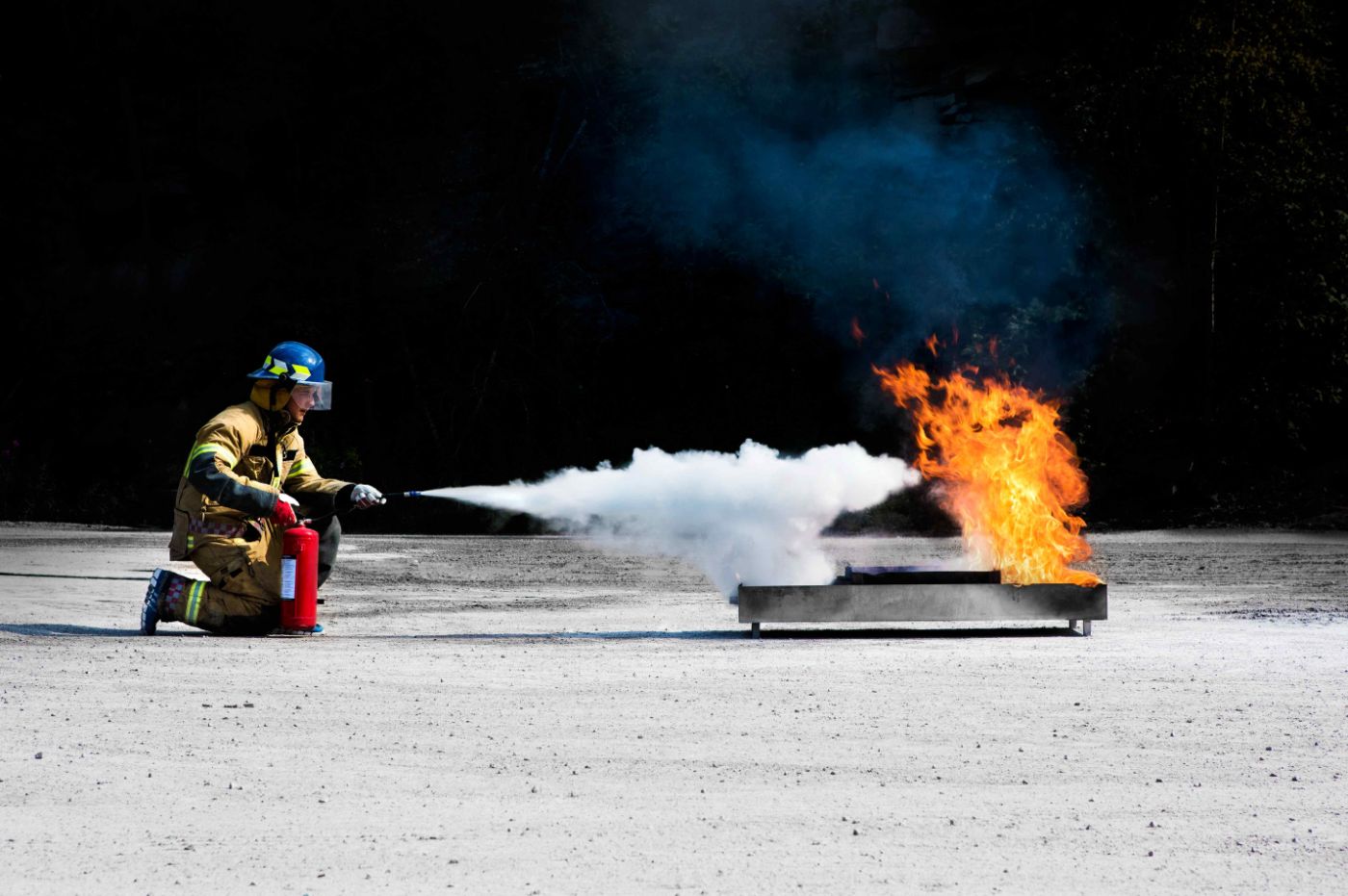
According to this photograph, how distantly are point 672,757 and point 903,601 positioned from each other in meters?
4.56

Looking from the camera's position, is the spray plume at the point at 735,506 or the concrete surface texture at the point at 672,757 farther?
the spray plume at the point at 735,506

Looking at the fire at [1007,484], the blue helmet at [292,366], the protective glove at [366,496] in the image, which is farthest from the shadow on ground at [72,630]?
the fire at [1007,484]

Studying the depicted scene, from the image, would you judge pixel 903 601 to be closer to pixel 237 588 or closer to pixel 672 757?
pixel 237 588

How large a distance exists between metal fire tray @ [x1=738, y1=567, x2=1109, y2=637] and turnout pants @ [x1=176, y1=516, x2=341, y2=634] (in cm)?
312

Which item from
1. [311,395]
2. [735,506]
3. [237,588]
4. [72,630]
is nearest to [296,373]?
[311,395]

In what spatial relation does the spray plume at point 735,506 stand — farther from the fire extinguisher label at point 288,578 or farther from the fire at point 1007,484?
the fire extinguisher label at point 288,578

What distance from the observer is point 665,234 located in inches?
1268

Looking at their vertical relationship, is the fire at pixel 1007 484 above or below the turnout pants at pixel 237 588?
above

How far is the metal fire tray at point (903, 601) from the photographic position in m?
10.7

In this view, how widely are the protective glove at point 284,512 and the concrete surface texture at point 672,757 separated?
0.81m

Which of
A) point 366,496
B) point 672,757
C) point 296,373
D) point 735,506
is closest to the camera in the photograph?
point 672,757

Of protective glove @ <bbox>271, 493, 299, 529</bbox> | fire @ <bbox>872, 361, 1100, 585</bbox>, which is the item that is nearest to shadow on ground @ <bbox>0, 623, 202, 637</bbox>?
protective glove @ <bbox>271, 493, 299, 529</bbox>

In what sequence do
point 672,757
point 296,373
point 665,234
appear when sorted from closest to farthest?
1. point 672,757
2. point 296,373
3. point 665,234

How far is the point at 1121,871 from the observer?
4691 millimetres
